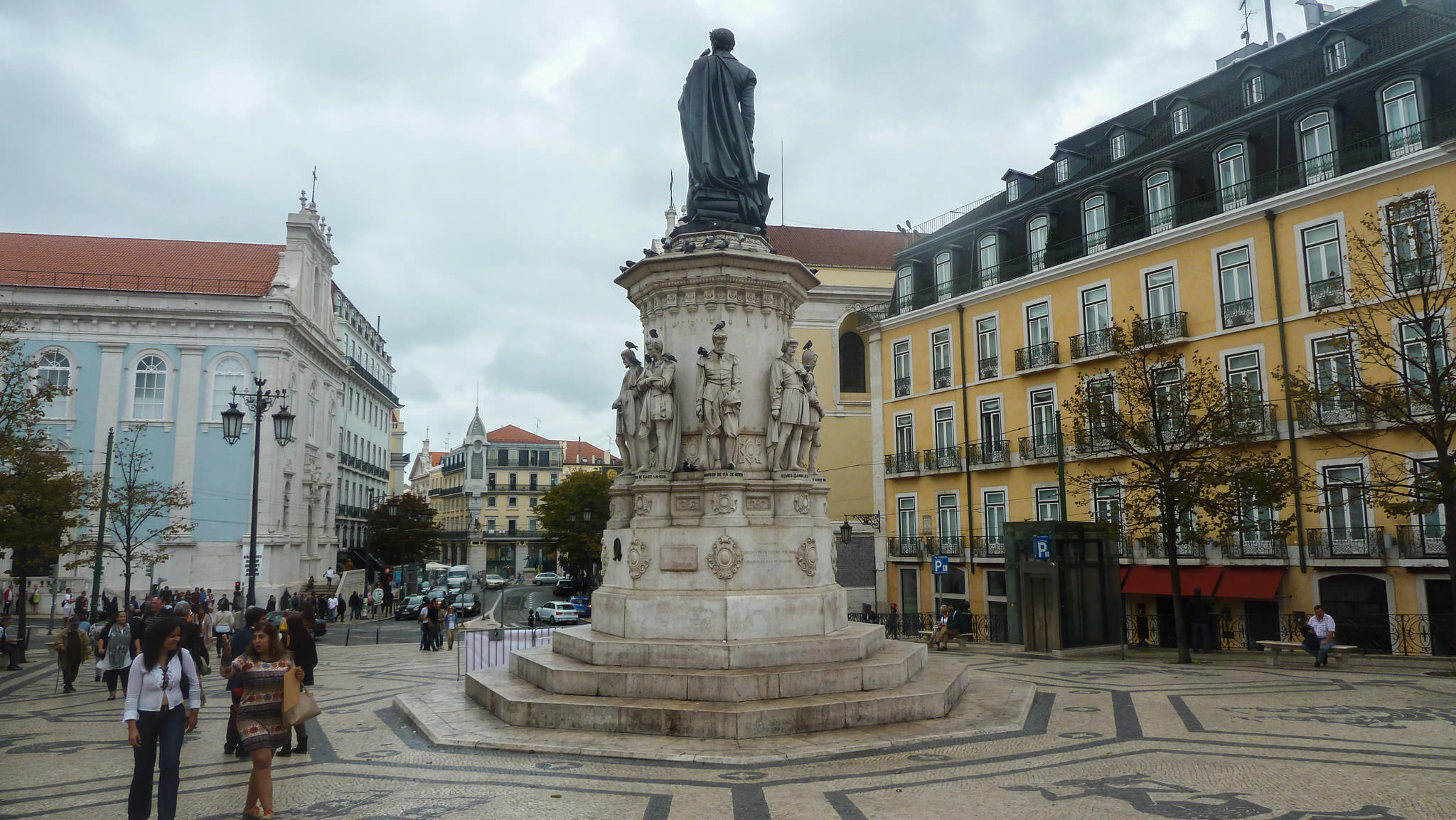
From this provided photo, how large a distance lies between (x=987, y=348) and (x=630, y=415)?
75.4 ft

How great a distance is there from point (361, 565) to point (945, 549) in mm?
43071

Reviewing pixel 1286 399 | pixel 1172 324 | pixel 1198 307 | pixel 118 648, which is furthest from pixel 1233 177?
pixel 118 648

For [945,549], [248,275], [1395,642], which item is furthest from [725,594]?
[248,275]

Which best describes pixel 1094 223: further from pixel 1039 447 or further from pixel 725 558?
pixel 725 558

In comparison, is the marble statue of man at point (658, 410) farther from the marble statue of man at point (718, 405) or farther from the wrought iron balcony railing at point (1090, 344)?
the wrought iron balcony railing at point (1090, 344)

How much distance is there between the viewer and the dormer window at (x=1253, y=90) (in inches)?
1032

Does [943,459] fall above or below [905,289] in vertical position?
below

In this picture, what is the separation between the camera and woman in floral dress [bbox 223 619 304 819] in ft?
22.4

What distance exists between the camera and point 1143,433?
19.8m

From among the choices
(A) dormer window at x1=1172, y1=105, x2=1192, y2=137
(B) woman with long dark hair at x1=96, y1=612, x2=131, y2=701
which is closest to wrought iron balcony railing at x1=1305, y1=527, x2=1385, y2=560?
(A) dormer window at x1=1172, y1=105, x2=1192, y2=137

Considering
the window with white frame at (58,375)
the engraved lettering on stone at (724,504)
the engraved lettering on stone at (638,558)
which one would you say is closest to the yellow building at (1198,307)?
the engraved lettering on stone at (724,504)

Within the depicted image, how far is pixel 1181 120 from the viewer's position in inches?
1121

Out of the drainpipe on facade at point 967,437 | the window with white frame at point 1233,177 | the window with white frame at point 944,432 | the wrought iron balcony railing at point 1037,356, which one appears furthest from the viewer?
the window with white frame at point 944,432

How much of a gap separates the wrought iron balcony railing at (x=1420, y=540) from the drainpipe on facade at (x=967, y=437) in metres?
12.6
